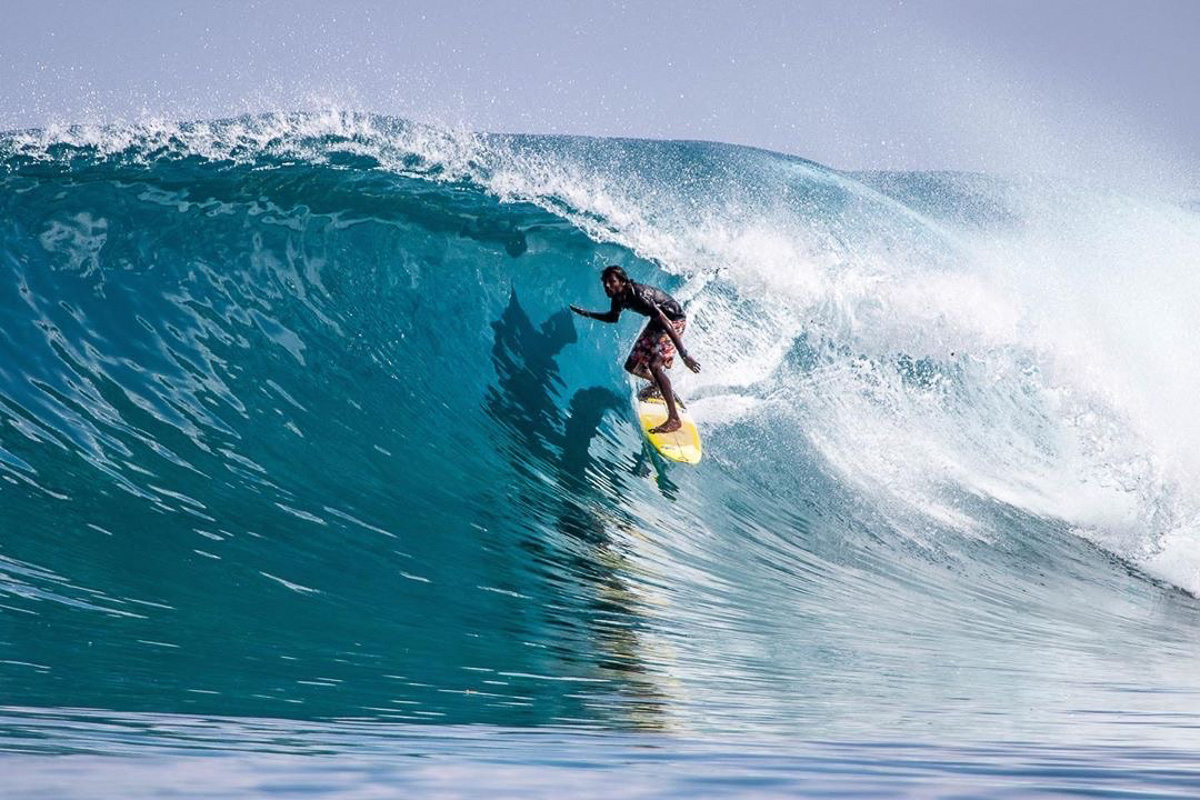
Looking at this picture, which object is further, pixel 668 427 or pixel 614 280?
pixel 668 427

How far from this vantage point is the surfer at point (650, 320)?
7088mm

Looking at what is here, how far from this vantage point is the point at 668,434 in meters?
7.75

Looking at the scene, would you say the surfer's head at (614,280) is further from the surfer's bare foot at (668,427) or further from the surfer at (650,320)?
the surfer's bare foot at (668,427)

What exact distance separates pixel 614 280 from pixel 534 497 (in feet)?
4.77

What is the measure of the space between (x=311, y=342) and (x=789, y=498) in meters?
3.27

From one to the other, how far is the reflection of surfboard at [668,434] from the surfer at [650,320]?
0.25 meters

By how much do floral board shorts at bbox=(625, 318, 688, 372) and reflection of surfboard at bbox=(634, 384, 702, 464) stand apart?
55 centimetres

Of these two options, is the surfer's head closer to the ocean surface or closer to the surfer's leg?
the surfer's leg

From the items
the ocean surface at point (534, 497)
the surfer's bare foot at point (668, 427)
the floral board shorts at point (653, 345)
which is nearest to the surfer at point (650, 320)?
the floral board shorts at point (653, 345)

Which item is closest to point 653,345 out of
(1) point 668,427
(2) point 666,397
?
(2) point 666,397

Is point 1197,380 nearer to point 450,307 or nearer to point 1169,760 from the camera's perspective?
point 450,307

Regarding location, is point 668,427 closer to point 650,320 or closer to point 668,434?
point 668,434

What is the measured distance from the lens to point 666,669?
3.92 meters

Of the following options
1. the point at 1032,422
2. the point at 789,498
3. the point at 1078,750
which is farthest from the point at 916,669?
the point at 1032,422
